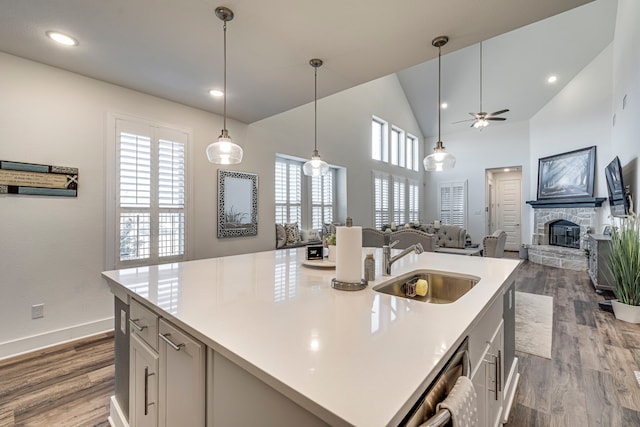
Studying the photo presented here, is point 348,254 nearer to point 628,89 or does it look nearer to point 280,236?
point 280,236

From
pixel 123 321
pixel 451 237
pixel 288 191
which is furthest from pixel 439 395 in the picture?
pixel 451 237

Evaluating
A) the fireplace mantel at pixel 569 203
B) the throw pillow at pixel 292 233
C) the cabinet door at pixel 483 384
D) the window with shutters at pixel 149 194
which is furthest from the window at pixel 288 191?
the fireplace mantel at pixel 569 203

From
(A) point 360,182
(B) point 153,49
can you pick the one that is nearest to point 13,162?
(B) point 153,49

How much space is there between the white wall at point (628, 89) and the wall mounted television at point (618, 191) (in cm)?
10

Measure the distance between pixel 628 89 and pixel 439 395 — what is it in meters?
5.51

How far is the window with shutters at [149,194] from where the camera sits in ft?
10.3

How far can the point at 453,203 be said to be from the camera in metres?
9.15

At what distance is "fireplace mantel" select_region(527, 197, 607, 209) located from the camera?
229 inches

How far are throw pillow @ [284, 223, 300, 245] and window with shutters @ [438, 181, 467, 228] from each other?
600cm

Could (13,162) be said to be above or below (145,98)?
below

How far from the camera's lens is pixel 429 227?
6.46 m

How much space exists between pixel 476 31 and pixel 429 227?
4727mm

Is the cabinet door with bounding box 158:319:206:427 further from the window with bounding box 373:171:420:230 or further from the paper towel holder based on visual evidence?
the window with bounding box 373:171:420:230

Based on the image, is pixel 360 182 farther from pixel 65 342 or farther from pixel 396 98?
pixel 65 342
